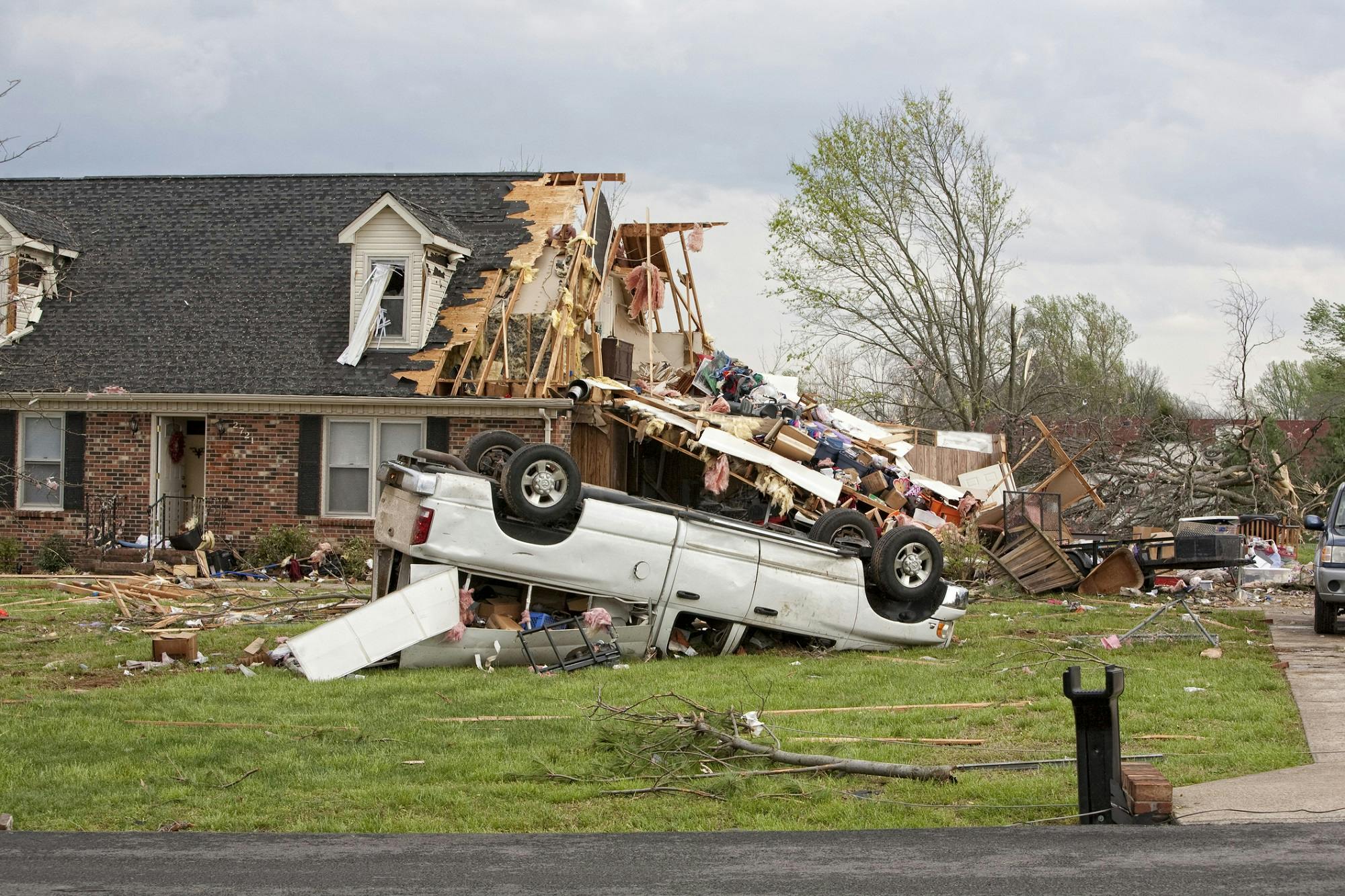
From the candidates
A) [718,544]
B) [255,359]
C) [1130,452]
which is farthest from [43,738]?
[1130,452]

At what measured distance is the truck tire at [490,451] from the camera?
13570mm

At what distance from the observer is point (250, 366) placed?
2180cm

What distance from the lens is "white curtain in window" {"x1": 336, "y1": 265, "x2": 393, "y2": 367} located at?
2172 centimetres

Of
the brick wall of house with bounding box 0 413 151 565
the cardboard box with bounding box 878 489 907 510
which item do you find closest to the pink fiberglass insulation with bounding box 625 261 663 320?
the cardboard box with bounding box 878 489 907 510

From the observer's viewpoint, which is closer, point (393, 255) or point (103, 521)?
point (103, 521)

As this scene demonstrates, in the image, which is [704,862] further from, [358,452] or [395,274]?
[395,274]

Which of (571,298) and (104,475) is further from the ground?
(571,298)

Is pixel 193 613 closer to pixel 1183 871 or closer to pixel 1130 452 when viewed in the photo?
pixel 1183 871

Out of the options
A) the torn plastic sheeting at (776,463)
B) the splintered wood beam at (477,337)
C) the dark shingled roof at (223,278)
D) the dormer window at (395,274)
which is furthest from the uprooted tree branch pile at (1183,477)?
the dormer window at (395,274)

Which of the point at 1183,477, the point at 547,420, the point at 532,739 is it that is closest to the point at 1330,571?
the point at 532,739

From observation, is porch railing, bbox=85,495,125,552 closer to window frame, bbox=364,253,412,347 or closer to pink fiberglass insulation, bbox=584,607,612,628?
window frame, bbox=364,253,412,347

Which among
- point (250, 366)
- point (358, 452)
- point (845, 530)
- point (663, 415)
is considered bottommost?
point (845, 530)

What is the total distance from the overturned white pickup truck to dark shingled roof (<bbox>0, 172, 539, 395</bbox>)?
9887 millimetres

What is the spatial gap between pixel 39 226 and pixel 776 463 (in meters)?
13.3
